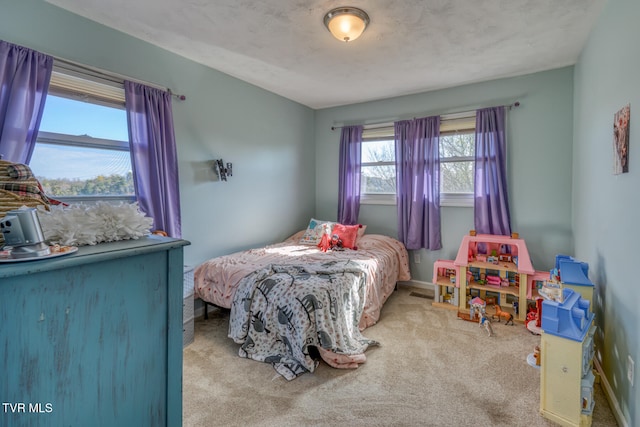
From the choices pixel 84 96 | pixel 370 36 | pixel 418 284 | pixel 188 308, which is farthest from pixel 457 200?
pixel 84 96

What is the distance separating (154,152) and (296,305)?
178 centimetres

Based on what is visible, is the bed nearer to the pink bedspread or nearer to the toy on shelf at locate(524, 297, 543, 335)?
the pink bedspread

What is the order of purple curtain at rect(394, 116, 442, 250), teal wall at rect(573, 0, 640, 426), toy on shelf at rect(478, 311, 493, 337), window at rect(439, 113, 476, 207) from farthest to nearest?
purple curtain at rect(394, 116, 442, 250) < window at rect(439, 113, 476, 207) < toy on shelf at rect(478, 311, 493, 337) < teal wall at rect(573, 0, 640, 426)

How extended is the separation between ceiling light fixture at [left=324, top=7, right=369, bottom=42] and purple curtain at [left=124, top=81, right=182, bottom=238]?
1.60m

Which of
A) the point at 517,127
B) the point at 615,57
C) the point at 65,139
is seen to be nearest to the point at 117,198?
the point at 65,139

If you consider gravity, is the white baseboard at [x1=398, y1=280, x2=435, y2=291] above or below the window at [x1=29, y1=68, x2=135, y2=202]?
below

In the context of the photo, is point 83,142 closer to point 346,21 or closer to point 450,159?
point 346,21

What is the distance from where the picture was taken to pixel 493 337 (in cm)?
260

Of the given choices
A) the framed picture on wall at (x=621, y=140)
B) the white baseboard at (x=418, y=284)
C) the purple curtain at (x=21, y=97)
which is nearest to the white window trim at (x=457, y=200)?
the white baseboard at (x=418, y=284)

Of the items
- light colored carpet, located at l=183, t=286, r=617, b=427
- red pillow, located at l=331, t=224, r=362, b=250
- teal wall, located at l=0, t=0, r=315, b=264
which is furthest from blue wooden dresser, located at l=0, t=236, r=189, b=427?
red pillow, located at l=331, t=224, r=362, b=250

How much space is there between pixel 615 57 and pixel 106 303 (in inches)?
112

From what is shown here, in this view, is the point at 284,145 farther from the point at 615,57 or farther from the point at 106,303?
the point at 106,303

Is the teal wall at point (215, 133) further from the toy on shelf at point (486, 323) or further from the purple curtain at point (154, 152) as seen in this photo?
the toy on shelf at point (486, 323)

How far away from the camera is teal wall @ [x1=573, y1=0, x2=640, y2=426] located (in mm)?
1550
